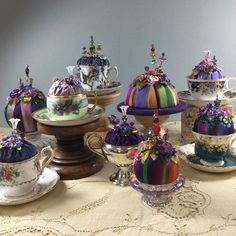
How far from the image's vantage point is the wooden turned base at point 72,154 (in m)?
0.74

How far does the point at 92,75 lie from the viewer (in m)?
0.91

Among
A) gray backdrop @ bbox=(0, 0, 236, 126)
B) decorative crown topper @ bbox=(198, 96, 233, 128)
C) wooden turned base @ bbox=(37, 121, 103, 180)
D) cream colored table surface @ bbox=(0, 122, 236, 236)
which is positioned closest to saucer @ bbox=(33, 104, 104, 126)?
wooden turned base @ bbox=(37, 121, 103, 180)

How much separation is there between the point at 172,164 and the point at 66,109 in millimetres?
254

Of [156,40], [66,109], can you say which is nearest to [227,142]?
[66,109]

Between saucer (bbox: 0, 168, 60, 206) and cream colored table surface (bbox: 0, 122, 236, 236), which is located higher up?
saucer (bbox: 0, 168, 60, 206)

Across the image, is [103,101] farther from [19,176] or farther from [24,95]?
[19,176]

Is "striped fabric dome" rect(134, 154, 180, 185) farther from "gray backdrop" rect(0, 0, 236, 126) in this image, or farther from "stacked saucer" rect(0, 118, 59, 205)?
"gray backdrop" rect(0, 0, 236, 126)

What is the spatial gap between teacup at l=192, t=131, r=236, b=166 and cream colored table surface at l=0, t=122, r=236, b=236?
5 cm

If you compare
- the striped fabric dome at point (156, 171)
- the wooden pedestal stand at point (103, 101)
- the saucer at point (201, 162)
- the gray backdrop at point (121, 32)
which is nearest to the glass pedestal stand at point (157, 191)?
the striped fabric dome at point (156, 171)

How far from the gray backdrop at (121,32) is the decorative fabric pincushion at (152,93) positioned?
1.56 feet

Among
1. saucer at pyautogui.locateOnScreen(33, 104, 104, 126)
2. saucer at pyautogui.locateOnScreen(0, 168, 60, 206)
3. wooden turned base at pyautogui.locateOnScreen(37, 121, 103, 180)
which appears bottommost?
saucer at pyautogui.locateOnScreen(0, 168, 60, 206)

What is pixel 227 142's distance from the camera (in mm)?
752

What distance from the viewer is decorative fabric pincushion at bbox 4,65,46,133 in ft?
2.76

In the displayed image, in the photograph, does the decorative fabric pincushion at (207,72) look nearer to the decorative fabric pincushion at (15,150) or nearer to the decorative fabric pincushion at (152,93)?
the decorative fabric pincushion at (152,93)
